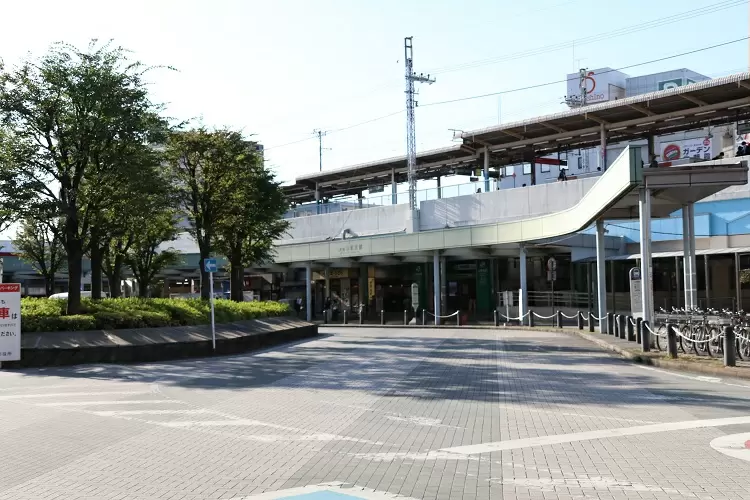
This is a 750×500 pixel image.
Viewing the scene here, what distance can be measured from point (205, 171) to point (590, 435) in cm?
2278

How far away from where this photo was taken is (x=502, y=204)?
44.3 metres

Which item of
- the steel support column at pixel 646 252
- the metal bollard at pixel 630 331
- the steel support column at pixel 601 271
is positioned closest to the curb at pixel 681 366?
the steel support column at pixel 646 252

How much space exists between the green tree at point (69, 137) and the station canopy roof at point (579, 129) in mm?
28558

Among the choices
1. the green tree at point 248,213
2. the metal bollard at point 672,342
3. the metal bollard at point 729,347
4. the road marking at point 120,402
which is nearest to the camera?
the road marking at point 120,402

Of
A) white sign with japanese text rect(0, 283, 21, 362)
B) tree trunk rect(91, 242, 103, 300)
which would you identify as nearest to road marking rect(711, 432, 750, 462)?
white sign with japanese text rect(0, 283, 21, 362)

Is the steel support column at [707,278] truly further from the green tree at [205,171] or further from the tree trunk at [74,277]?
the tree trunk at [74,277]

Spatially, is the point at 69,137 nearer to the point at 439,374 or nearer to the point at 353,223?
the point at 439,374

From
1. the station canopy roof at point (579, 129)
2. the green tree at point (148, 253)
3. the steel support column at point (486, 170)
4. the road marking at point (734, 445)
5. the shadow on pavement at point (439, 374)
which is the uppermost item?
the station canopy roof at point (579, 129)

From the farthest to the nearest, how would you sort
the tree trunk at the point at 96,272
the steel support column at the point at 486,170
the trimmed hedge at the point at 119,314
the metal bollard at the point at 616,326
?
the steel support column at the point at 486,170
the metal bollard at the point at 616,326
the tree trunk at the point at 96,272
the trimmed hedge at the point at 119,314

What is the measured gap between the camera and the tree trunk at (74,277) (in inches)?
843

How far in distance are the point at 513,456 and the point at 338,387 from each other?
6786 millimetres

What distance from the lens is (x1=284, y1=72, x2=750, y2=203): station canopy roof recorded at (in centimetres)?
3794

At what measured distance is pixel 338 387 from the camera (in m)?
14.4

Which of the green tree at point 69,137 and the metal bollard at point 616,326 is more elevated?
the green tree at point 69,137
